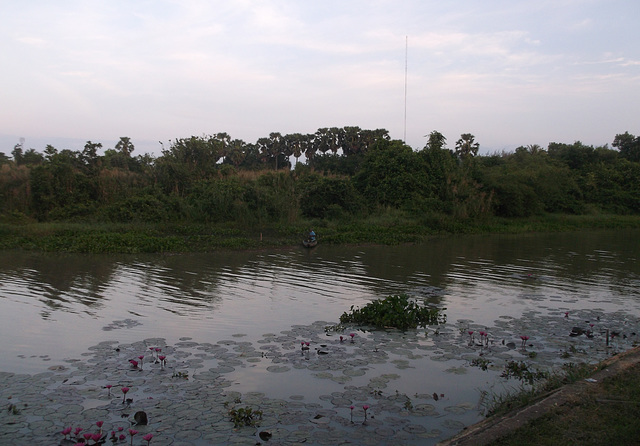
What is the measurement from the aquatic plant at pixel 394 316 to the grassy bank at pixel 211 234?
13038 mm

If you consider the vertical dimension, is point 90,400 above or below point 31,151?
below

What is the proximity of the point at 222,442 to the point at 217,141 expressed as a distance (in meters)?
30.7

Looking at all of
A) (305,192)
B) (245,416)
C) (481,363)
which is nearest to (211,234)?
(305,192)

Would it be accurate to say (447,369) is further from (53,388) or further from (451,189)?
(451,189)

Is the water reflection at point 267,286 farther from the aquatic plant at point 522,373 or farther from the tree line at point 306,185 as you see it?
the tree line at point 306,185

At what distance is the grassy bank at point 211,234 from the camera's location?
21.2 m

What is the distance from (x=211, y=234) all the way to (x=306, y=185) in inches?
341

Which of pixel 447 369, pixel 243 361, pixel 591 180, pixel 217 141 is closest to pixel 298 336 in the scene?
pixel 243 361

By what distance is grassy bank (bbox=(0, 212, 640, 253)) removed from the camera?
21156 millimetres

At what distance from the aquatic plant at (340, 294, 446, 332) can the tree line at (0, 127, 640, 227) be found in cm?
1676

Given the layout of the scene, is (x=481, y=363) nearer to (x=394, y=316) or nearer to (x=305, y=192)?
(x=394, y=316)

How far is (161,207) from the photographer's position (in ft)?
87.1

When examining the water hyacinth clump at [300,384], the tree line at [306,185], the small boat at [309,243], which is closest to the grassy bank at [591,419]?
the water hyacinth clump at [300,384]

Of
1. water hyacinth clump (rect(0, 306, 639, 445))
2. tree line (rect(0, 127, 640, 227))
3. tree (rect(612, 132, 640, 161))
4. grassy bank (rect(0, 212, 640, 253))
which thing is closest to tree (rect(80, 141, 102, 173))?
tree line (rect(0, 127, 640, 227))
